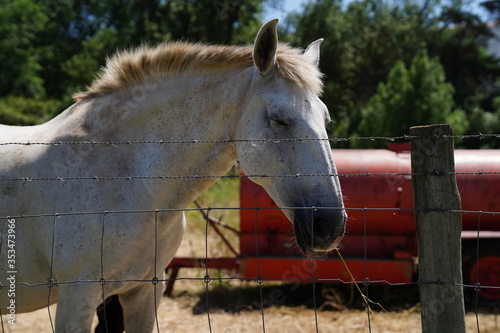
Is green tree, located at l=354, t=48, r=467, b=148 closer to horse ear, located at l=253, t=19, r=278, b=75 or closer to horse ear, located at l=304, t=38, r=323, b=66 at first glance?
horse ear, located at l=304, t=38, r=323, b=66

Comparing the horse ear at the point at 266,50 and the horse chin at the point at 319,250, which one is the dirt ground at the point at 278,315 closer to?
the horse chin at the point at 319,250

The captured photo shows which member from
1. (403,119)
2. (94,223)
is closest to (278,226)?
(94,223)

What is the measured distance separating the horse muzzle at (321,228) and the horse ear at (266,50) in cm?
76

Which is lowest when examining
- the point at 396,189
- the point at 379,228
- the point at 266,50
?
the point at 379,228

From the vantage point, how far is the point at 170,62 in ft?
9.28

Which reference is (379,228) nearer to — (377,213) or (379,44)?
(377,213)

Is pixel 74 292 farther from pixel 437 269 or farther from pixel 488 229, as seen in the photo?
pixel 488 229

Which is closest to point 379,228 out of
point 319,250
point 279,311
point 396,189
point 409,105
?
point 396,189

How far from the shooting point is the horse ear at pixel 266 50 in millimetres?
2508

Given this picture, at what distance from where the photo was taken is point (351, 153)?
5.91 metres

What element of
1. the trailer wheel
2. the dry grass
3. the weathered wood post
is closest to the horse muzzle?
the weathered wood post

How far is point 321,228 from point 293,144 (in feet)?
1.36

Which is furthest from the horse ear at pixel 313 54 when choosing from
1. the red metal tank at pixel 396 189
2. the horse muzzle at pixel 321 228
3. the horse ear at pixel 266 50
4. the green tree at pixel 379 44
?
the green tree at pixel 379 44

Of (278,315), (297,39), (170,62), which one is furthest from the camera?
(297,39)
